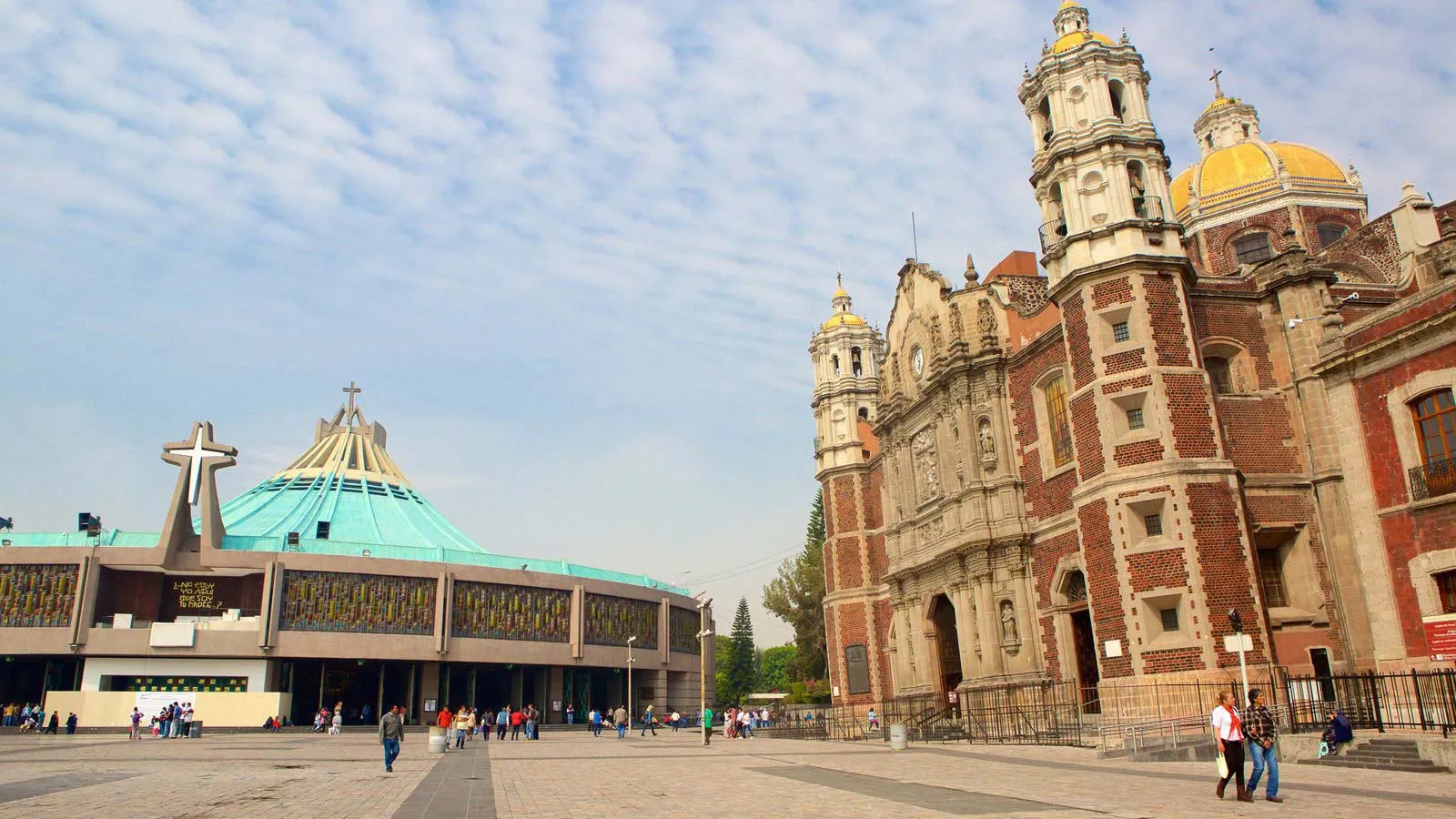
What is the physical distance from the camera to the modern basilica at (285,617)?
50.8m

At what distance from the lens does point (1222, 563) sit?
25.1m

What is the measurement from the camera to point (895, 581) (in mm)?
→ 41438

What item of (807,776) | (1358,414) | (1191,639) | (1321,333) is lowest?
(807,776)

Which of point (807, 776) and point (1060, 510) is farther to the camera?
point (1060, 510)

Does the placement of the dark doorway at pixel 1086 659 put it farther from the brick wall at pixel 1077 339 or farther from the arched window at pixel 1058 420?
the brick wall at pixel 1077 339

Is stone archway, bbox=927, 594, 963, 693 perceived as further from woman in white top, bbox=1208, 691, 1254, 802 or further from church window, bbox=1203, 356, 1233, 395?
woman in white top, bbox=1208, 691, 1254, 802

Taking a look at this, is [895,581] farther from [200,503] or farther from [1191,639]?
[200,503]

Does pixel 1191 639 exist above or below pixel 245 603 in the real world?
below

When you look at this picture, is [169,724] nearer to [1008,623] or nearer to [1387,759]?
[1008,623]

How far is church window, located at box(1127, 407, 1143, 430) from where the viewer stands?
2697 centimetres

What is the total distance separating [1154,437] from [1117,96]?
39.1 ft

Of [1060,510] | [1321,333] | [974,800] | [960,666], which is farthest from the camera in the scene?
[960,666]

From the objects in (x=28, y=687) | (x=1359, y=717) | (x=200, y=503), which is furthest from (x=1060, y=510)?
(x=28, y=687)

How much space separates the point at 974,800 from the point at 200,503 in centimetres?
5001
